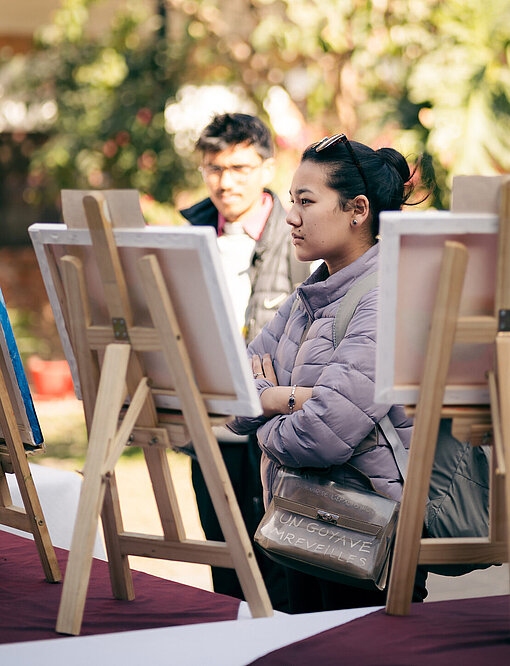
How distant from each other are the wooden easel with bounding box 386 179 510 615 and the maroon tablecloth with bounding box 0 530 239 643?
361mm

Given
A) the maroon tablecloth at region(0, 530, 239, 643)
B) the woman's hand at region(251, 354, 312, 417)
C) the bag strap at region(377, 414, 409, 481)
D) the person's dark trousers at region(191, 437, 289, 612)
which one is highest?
the woman's hand at region(251, 354, 312, 417)

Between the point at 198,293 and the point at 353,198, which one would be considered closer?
the point at 198,293

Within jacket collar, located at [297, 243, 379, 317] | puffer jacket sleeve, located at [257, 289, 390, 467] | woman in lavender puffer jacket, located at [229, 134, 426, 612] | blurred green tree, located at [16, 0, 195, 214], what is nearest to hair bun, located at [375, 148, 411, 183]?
woman in lavender puffer jacket, located at [229, 134, 426, 612]

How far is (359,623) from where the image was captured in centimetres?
162

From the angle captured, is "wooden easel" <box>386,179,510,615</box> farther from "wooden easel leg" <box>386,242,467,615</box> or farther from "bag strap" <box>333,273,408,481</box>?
"bag strap" <box>333,273,408,481</box>

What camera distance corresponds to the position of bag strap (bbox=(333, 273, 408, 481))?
193cm

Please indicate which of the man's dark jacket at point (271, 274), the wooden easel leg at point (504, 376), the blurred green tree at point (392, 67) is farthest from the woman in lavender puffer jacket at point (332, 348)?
the blurred green tree at point (392, 67)

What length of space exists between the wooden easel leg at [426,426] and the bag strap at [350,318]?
33 centimetres

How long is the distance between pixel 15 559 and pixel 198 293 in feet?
2.84

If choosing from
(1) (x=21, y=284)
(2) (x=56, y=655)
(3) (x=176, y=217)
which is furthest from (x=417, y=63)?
(1) (x=21, y=284)

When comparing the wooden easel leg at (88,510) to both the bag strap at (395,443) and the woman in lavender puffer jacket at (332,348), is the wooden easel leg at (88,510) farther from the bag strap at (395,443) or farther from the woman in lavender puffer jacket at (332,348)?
the bag strap at (395,443)

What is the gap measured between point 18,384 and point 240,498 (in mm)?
1176

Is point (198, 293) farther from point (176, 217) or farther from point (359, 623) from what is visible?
point (176, 217)

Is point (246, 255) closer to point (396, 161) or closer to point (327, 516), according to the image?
point (396, 161)
